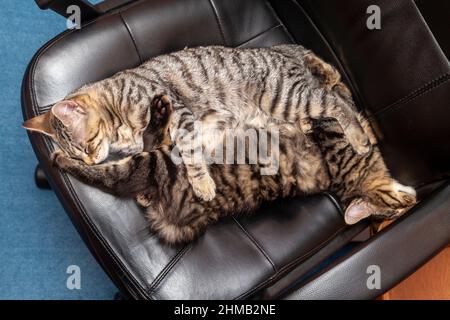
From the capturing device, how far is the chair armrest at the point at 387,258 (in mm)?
1011

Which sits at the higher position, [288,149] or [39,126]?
[39,126]

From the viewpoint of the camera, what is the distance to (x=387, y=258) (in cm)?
102

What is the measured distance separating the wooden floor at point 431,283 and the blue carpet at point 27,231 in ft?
3.96

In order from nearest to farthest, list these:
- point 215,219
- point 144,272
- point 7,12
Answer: point 144,272 < point 215,219 < point 7,12

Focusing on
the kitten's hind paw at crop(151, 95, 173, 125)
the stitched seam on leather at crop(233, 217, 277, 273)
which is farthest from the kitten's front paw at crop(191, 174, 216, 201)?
the kitten's hind paw at crop(151, 95, 173, 125)

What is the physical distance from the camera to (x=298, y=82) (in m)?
1.42

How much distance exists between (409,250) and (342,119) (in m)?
0.50

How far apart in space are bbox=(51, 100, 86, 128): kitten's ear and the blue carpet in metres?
0.71

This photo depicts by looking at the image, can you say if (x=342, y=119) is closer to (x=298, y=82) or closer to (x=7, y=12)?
(x=298, y=82)

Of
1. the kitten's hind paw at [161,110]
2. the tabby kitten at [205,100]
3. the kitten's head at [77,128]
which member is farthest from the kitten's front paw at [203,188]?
the kitten's head at [77,128]

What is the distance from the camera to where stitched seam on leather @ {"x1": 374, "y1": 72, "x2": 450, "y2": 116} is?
3.59ft
